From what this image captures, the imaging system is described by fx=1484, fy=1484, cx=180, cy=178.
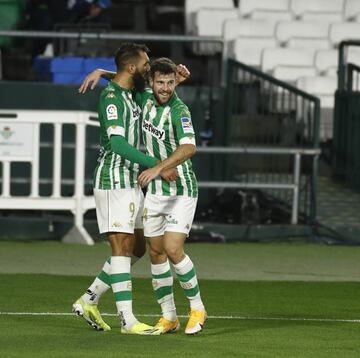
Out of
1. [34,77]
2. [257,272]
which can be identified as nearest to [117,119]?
[257,272]

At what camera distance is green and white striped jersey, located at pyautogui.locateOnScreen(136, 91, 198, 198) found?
33.8ft

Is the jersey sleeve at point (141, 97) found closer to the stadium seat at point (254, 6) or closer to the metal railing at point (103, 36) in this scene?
the metal railing at point (103, 36)

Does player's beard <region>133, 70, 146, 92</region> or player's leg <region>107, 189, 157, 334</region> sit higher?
player's beard <region>133, 70, 146, 92</region>

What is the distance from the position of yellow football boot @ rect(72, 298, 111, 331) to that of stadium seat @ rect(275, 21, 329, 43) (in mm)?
13674

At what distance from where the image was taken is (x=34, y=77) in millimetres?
21375

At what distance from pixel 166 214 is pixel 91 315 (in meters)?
0.91

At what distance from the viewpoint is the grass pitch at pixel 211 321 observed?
9.46 m

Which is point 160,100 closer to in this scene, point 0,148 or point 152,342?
point 152,342

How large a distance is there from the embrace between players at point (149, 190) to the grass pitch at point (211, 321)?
276mm

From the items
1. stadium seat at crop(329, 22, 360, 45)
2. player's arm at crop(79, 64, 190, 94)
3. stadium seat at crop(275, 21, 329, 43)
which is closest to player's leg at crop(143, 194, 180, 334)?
player's arm at crop(79, 64, 190, 94)

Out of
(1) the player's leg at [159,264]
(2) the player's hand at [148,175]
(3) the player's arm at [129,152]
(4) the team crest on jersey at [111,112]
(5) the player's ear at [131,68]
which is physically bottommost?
(1) the player's leg at [159,264]

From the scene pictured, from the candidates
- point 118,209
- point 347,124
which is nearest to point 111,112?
point 118,209

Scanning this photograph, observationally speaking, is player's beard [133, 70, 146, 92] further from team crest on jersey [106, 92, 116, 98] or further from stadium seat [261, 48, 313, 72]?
stadium seat [261, 48, 313, 72]

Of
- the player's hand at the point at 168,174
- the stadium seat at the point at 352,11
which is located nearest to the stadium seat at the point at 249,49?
the stadium seat at the point at 352,11
